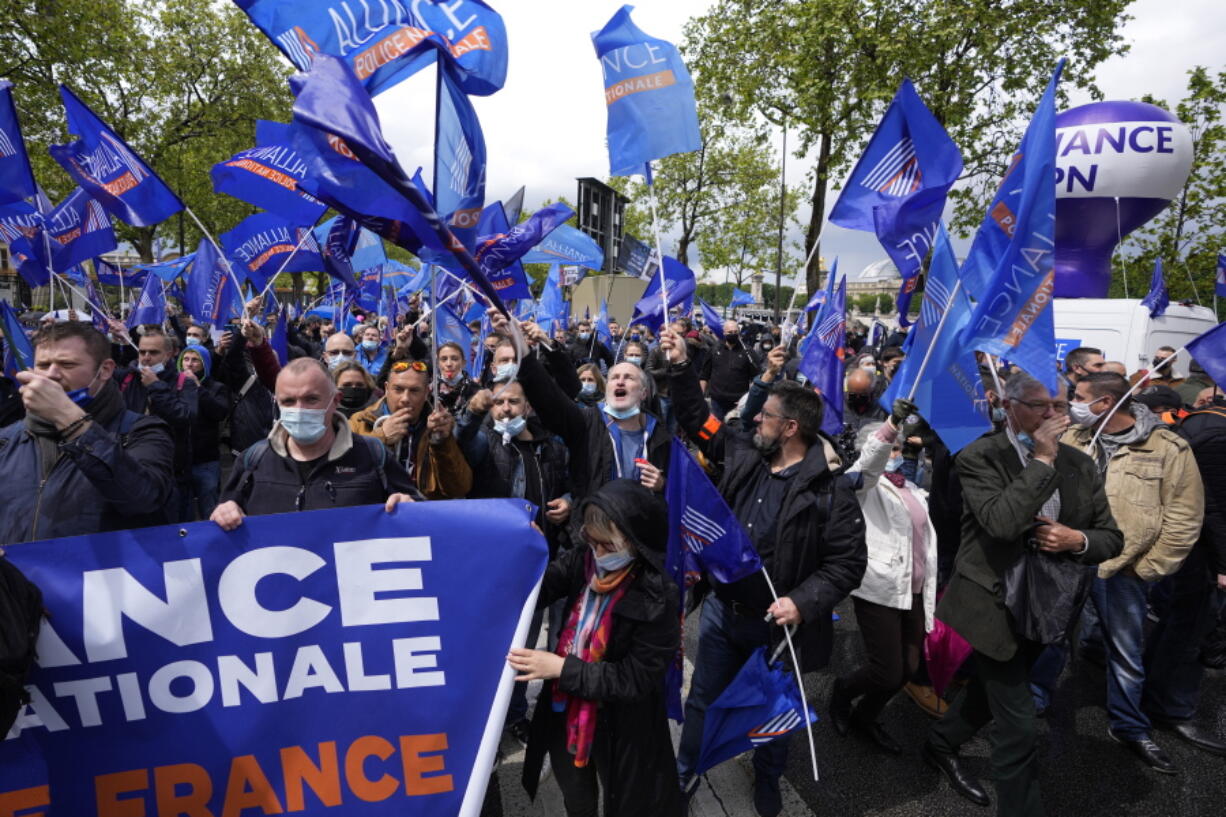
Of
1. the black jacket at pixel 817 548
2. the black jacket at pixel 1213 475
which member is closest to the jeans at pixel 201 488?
the black jacket at pixel 817 548

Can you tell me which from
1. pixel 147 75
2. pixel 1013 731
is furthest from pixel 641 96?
pixel 147 75

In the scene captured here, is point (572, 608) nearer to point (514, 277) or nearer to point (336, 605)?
point (336, 605)

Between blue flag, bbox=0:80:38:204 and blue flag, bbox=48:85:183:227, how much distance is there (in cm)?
25

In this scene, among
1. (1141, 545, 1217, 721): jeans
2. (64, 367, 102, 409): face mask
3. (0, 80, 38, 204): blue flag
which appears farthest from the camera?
(0, 80, 38, 204): blue flag

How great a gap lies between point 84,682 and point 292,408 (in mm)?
1032

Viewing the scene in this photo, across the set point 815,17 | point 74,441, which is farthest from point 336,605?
point 815,17

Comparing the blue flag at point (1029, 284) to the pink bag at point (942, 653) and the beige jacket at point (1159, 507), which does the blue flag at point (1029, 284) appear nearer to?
the beige jacket at point (1159, 507)

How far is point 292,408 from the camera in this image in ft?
8.18

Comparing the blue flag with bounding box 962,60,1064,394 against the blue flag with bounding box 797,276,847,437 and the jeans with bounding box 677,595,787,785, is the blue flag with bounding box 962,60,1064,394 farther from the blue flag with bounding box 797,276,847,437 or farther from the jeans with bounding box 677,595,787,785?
the jeans with bounding box 677,595,787,785

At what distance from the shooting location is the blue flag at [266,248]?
6996 mm

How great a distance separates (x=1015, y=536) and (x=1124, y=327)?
919 centimetres

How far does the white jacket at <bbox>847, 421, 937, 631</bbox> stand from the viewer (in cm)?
337

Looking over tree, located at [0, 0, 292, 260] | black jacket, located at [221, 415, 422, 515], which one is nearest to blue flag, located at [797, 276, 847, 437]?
black jacket, located at [221, 415, 422, 515]

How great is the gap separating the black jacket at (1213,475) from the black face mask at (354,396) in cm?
473
